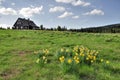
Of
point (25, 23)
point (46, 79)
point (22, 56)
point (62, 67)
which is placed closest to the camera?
point (46, 79)

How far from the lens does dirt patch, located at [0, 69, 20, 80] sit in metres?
9.00

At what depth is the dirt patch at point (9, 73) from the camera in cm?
900

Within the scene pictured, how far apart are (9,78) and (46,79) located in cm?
147

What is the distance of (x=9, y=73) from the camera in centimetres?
952

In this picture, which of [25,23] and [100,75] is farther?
[25,23]

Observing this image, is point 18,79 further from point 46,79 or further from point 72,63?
point 72,63

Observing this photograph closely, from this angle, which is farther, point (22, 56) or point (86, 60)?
point (22, 56)

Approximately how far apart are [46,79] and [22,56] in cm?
457

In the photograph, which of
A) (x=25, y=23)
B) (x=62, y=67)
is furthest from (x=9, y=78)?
(x=25, y=23)

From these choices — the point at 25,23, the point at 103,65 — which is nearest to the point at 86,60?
the point at 103,65

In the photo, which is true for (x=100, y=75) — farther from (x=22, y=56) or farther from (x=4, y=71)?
(x=22, y=56)

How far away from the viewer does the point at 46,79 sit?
27.8 ft

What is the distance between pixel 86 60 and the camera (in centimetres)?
1033

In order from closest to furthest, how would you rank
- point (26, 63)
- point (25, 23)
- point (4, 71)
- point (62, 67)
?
1. point (62, 67)
2. point (4, 71)
3. point (26, 63)
4. point (25, 23)
